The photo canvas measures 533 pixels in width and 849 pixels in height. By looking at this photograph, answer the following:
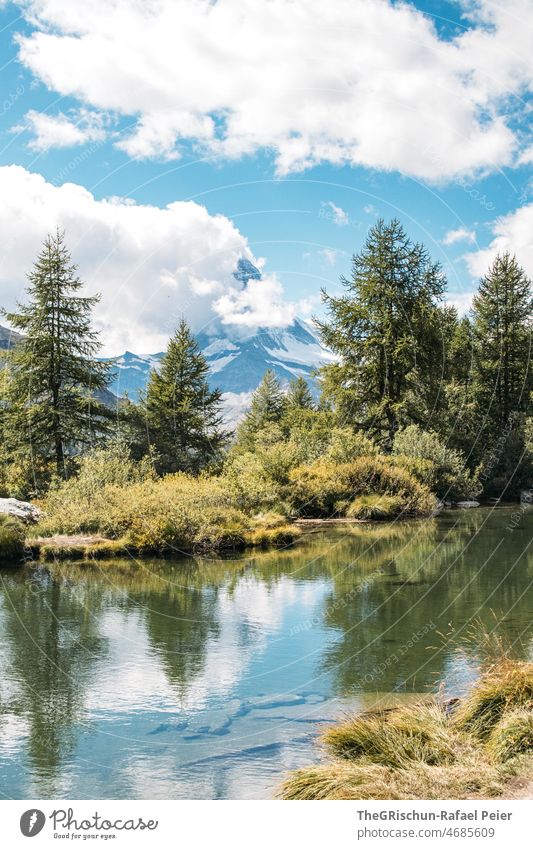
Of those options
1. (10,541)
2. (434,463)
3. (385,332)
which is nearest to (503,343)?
(385,332)

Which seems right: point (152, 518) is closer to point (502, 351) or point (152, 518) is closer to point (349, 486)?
point (349, 486)

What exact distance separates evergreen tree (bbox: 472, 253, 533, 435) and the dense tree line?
0.28 ft

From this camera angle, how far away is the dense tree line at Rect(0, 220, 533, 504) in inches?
1109

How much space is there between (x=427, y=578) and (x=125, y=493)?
30.5ft

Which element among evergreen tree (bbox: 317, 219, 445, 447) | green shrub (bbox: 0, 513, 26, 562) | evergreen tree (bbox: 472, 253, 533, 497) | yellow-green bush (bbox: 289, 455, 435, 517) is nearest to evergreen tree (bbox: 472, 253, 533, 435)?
evergreen tree (bbox: 472, 253, 533, 497)

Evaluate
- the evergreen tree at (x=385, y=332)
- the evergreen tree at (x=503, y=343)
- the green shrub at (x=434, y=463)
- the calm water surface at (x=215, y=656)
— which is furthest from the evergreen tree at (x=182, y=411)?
the calm water surface at (x=215, y=656)

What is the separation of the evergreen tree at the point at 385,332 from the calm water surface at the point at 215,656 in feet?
59.3

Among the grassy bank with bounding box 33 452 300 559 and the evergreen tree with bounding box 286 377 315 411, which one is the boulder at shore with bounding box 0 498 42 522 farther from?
the evergreen tree with bounding box 286 377 315 411

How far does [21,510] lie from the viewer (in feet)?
70.5

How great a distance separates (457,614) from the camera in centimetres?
1262

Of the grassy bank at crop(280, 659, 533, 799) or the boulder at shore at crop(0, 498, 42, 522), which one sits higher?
the boulder at shore at crop(0, 498, 42, 522)

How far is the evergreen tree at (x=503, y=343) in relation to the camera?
43.8 m

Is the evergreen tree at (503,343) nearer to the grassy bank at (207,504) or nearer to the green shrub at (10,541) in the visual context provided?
the grassy bank at (207,504)

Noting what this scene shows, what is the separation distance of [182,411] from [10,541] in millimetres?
19953
